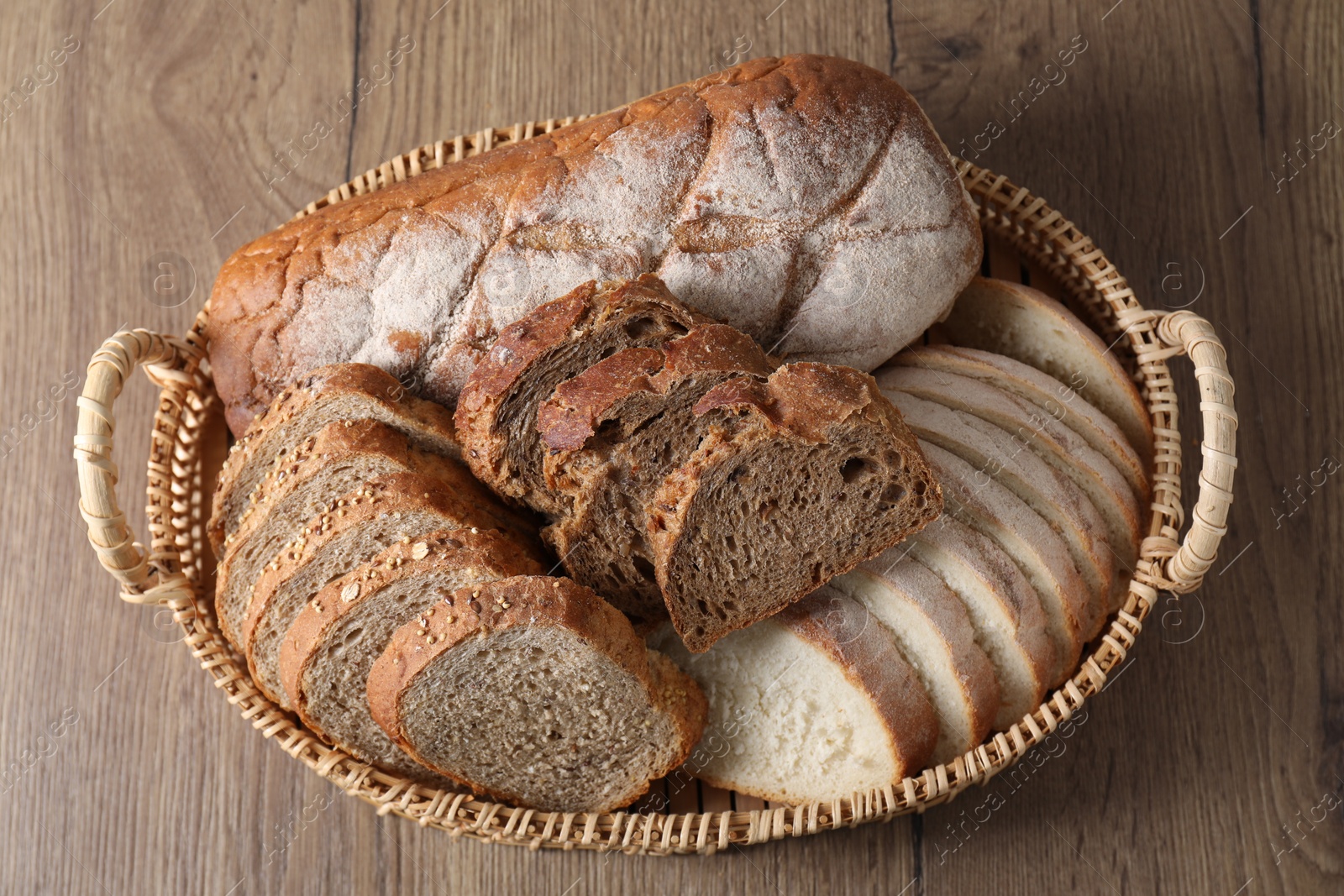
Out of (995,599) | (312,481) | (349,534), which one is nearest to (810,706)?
(995,599)

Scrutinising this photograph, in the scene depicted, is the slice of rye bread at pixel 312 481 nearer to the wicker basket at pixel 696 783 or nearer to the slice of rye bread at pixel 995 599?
the wicker basket at pixel 696 783

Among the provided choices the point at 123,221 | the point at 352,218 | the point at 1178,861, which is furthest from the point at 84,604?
the point at 1178,861

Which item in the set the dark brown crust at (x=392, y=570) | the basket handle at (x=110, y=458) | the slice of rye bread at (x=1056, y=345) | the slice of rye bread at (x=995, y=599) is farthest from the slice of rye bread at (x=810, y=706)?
the basket handle at (x=110, y=458)

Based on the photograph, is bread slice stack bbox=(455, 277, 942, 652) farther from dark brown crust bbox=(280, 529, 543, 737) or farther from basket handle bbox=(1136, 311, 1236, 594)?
basket handle bbox=(1136, 311, 1236, 594)

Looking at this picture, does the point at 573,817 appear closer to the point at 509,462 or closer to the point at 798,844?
the point at 798,844

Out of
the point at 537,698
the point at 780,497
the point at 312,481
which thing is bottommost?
the point at 537,698

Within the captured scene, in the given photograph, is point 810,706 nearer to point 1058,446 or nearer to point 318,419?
point 1058,446
